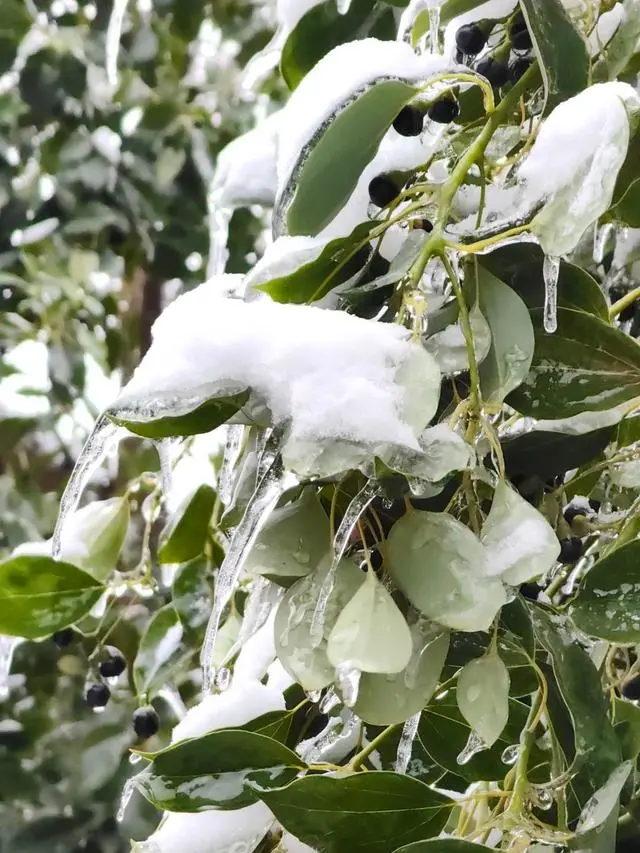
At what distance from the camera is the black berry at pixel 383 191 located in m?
0.33

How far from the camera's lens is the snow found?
231 mm

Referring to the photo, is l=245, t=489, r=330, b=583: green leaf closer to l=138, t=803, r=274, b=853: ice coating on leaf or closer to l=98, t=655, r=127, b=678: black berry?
l=138, t=803, r=274, b=853: ice coating on leaf

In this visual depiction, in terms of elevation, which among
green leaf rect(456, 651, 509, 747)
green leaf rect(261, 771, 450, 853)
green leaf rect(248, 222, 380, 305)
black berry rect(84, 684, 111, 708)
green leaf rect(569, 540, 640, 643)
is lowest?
black berry rect(84, 684, 111, 708)

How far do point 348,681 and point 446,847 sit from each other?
83mm

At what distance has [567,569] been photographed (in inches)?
19.9

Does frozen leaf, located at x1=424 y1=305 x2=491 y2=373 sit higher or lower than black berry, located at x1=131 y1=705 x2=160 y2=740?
higher

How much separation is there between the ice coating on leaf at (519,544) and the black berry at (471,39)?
0.23 m

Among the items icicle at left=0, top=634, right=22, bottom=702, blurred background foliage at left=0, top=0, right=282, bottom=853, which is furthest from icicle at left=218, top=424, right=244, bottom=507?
blurred background foliage at left=0, top=0, right=282, bottom=853

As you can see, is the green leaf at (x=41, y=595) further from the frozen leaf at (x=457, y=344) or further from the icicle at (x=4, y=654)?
the frozen leaf at (x=457, y=344)

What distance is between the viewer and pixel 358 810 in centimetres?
31

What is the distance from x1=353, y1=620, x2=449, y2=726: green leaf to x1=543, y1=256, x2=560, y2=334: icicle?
0.11 meters

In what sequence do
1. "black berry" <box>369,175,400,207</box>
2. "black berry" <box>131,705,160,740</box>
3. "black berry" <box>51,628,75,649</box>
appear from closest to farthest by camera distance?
"black berry" <box>369,175,400,207</box> → "black berry" <box>131,705,160,740</box> → "black berry" <box>51,628,75,649</box>

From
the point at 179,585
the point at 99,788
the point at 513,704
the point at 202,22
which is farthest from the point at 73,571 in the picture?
the point at 202,22

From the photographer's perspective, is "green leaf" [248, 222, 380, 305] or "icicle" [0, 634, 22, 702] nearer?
"green leaf" [248, 222, 380, 305]
